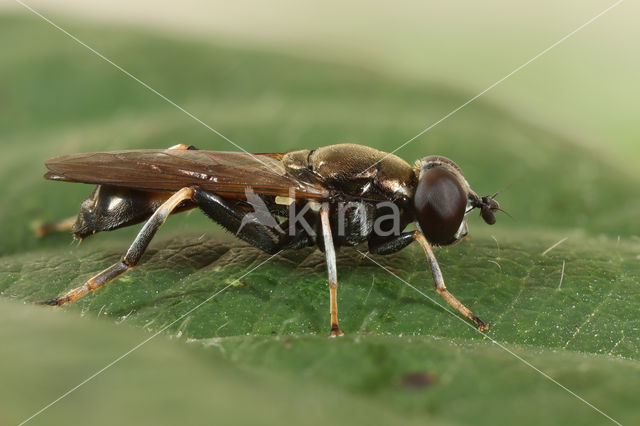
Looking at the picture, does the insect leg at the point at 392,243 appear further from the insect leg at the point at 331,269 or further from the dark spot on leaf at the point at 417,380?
the dark spot on leaf at the point at 417,380

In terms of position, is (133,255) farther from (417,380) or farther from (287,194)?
(417,380)

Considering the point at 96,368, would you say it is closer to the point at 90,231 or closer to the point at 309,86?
the point at 90,231

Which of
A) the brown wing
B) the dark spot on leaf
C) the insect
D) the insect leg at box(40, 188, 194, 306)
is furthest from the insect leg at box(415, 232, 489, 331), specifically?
the insect leg at box(40, 188, 194, 306)

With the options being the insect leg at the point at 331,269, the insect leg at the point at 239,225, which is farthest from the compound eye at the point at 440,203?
the insect leg at the point at 239,225

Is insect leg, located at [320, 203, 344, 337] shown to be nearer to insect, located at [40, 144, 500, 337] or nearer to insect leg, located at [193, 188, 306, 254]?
insect, located at [40, 144, 500, 337]

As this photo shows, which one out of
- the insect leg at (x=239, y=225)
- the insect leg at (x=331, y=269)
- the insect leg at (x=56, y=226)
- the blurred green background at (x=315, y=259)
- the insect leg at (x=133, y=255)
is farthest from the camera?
the insect leg at (x=56, y=226)

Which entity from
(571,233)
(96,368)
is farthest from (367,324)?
(571,233)
